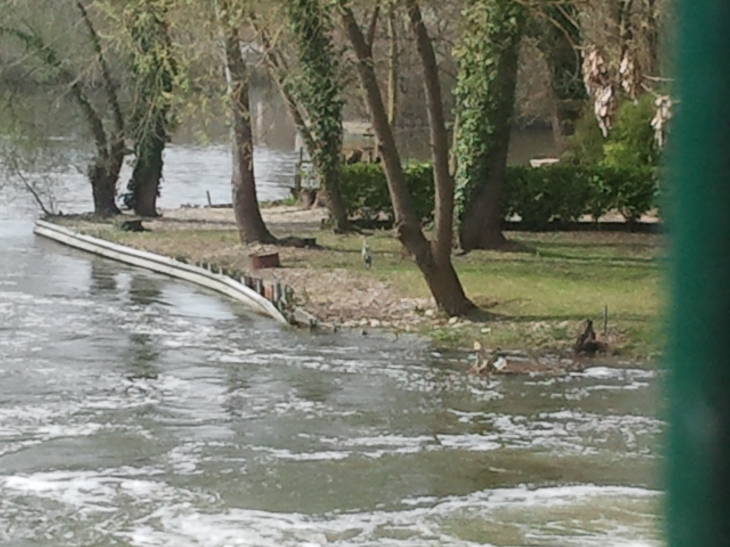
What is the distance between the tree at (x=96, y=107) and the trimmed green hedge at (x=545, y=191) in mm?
5802

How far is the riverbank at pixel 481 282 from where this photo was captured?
15125 mm

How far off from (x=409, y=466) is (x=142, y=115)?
1868 centimetres

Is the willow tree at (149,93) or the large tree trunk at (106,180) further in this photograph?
the large tree trunk at (106,180)

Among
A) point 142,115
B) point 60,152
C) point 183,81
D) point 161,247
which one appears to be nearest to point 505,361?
point 183,81

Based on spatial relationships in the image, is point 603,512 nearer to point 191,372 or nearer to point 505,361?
point 505,361

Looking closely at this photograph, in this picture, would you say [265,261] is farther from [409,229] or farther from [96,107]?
[96,107]

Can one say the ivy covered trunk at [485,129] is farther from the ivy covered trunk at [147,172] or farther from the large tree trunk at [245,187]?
the ivy covered trunk at [147,172]

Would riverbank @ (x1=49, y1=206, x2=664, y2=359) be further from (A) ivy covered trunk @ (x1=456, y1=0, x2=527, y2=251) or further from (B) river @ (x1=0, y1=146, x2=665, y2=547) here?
(B) river @ (x1=0, y1=146, x2=665, y2=547)

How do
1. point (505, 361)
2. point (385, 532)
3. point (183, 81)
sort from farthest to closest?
point (183, 81) → point (505, 361) → point (385, 532)

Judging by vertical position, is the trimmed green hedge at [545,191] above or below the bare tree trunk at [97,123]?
below

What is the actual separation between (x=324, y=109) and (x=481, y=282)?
6.43 metres

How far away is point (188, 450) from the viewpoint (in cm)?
1052

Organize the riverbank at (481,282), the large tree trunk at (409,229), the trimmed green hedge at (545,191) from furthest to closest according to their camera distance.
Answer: the trimmed green hedge at (545,191) → the large tree trunk at (409,229) → the riverbank at (481,282)

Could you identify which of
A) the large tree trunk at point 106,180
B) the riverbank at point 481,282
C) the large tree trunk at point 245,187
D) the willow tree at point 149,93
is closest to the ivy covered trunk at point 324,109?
the riverbank at point 481,282
